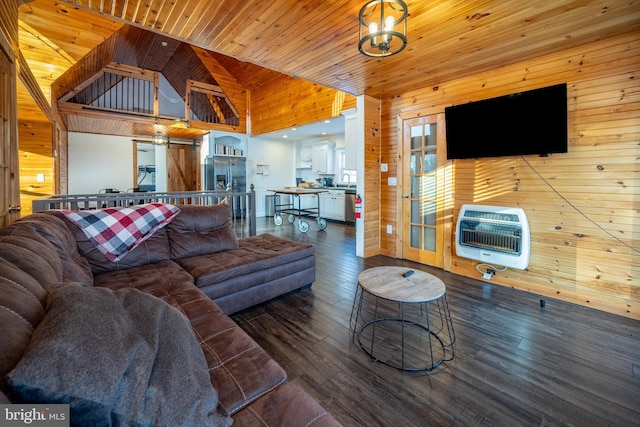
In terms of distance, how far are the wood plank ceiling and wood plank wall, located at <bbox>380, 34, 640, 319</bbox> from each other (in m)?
0.21

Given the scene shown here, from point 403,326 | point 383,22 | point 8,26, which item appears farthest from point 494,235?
point 8,26

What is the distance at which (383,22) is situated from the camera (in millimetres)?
1993

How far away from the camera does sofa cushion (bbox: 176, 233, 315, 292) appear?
233 centimetres

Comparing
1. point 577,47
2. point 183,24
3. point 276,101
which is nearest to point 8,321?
point 183,24

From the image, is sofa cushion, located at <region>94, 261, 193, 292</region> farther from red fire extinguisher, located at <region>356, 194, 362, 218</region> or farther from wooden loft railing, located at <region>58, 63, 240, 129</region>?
wooden loft railing, located at <region>58, 63, 240, 129</region>

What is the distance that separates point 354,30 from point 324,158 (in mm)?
5502

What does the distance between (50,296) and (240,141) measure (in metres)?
7.70

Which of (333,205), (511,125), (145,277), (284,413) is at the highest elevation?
(511,125)

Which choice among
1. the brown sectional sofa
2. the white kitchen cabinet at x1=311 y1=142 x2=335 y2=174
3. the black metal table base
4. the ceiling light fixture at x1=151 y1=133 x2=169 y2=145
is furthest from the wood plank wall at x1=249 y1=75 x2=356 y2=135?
the brown sectional sofa

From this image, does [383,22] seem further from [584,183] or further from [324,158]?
[324,158]

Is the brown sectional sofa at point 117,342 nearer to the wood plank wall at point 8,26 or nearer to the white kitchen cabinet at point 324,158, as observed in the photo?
the wood plank wall at point 8,26

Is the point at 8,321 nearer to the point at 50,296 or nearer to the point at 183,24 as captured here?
the point at 50,296

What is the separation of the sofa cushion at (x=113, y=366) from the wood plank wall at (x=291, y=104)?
4796 millimetres

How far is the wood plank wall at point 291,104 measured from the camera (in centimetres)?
540
